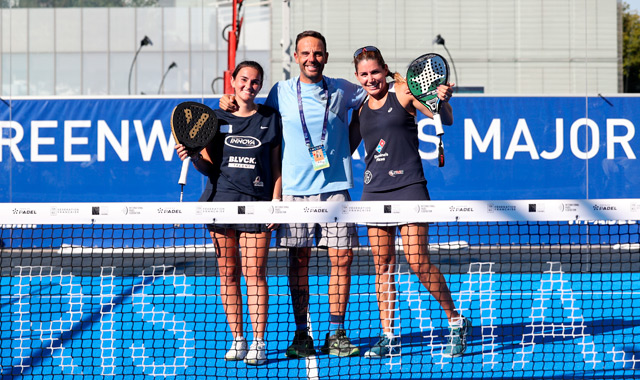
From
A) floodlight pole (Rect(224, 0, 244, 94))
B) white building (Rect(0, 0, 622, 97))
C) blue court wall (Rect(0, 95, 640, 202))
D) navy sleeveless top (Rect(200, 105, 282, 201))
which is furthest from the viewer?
white building (Rect(0, 0, 622, 97))

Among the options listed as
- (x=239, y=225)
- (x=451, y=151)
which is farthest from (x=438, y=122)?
(x=451, y=151)

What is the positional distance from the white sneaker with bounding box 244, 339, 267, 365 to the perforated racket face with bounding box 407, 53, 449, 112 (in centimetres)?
169

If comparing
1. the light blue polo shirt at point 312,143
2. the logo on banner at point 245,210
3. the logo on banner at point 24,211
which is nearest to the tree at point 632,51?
the light blue polo shirt at point 312,143

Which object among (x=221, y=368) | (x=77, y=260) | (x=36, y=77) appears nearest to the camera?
(x=221, y=368)

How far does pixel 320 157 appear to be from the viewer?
178 inches

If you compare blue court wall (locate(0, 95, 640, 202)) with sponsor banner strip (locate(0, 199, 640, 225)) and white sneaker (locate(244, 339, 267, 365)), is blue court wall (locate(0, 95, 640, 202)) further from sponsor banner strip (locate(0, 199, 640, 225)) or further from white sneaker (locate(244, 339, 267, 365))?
sponsor banner strip (locate(0, 199, 640, 225))

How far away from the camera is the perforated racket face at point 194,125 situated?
173 inches

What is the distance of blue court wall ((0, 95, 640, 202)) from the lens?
9.53 m

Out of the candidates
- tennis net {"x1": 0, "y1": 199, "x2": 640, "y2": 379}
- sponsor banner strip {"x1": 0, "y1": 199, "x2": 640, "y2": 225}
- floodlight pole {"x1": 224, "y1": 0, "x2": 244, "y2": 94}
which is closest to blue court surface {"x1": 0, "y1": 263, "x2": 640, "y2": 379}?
tennis net {"x1": 0, "y1": 199, "x2": 640, "y2": 379}

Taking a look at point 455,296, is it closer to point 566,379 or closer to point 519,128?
point 566,379

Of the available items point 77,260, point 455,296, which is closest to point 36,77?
point 77,260

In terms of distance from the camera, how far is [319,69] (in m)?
4.58

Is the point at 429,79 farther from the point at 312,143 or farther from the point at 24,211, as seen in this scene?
the point at 24,211

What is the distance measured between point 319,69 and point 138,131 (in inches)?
216
